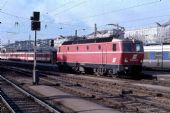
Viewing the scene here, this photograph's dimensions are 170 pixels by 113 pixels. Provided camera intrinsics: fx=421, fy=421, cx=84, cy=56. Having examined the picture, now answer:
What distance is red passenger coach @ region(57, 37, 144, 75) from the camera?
111ft

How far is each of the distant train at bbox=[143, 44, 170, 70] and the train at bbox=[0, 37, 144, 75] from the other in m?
7.37

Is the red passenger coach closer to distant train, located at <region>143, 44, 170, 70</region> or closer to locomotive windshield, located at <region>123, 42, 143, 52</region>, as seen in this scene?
locomotive windshield, located at <region>123, 42, 143, 52</region>

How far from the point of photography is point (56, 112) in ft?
47.1

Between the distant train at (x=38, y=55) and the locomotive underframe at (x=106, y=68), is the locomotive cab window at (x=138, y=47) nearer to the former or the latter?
the locomotive underframe at (x=106, y=68)

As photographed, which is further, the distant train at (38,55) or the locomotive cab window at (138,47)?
the distant train at (38,55)

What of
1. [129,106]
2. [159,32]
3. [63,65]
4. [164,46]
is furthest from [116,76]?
[159,32]

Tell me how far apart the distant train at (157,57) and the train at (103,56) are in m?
7.37

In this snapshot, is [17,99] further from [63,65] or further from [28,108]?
[63,65]

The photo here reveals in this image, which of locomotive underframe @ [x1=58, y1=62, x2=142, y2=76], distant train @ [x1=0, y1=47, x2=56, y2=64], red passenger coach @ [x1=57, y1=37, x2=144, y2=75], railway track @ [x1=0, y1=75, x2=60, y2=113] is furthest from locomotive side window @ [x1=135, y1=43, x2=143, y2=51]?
distant train @ [x1=0, y1=47, x2=56, y2=64]

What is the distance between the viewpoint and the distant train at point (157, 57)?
42.2m

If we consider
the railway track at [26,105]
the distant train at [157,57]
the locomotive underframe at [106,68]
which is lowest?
the railway track at [26,105]

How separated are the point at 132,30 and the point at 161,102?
7525cm

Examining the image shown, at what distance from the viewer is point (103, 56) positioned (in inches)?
1437

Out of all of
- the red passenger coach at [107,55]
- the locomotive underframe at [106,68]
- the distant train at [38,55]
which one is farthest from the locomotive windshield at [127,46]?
the distant train at [38,55]
